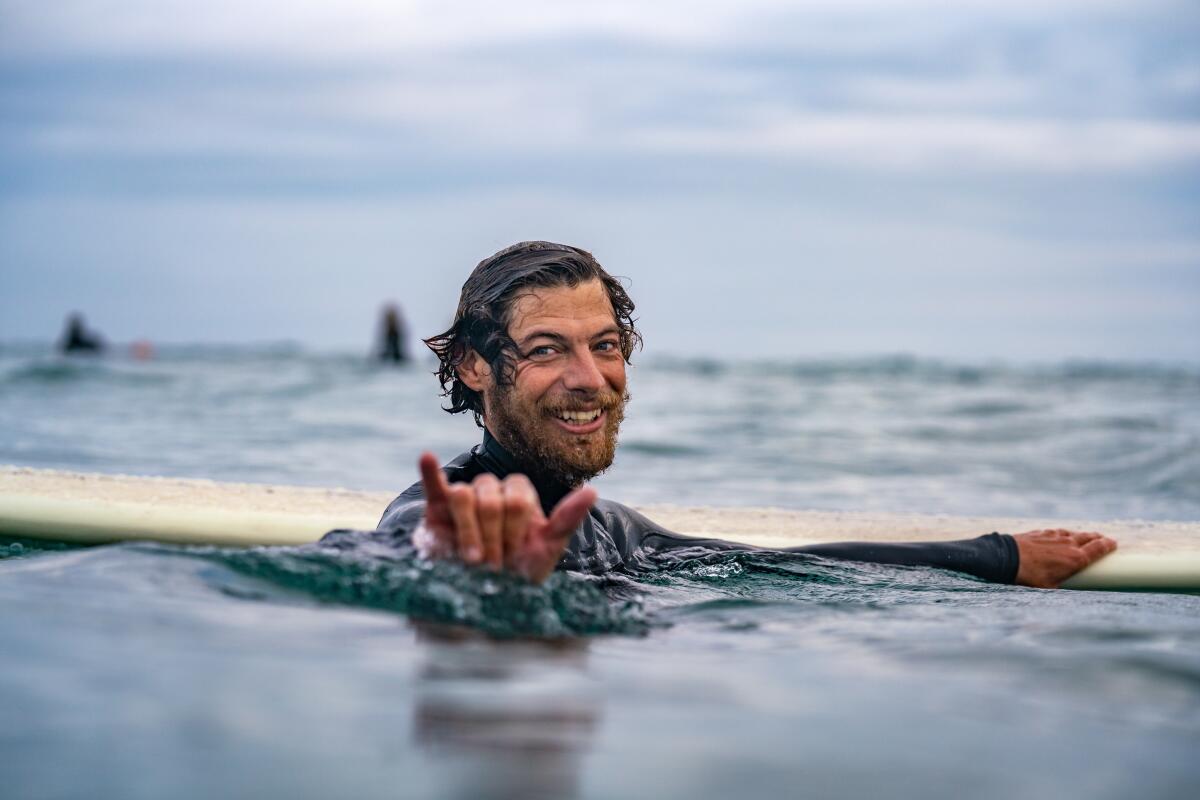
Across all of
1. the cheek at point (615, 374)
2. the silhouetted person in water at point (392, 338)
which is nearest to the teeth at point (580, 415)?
the cheek at point (615, 374)

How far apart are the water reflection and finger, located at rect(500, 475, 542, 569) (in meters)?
0.17

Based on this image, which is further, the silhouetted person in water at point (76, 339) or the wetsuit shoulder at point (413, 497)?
the silhouetted person in water at point (76, 339)

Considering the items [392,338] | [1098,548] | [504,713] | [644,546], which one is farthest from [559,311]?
[392,338]

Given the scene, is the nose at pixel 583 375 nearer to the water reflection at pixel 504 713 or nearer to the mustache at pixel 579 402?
the mustache at pixel 579 402

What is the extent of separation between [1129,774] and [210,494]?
357 centimetres

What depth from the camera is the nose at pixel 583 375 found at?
9.95 feet

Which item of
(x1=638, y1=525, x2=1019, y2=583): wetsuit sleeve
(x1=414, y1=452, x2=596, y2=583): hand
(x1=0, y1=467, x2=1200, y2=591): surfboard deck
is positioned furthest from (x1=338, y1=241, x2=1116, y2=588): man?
(x1=0, y1=467, x2=1200, y2=591): surfboard deck

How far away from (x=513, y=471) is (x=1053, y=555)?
1.72 m

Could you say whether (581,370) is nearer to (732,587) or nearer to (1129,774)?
(732,587)

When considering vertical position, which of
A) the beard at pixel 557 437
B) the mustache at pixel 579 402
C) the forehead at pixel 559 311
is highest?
the forehead at pixel 559 311

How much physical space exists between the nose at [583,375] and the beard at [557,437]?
0.06 feet

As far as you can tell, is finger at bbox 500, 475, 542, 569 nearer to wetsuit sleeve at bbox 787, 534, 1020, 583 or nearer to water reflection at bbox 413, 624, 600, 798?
water reflection at bbox 413, 624, 600, 798

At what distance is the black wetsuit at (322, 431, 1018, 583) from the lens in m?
3.16

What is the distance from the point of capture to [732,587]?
128 inches
